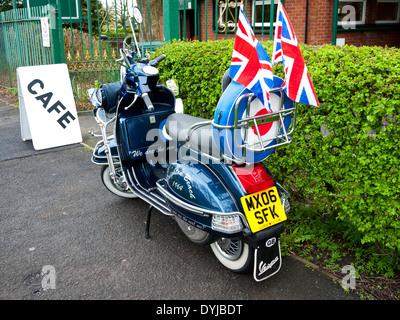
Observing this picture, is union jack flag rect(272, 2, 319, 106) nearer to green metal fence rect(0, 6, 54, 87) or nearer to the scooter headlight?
the scooter headlight

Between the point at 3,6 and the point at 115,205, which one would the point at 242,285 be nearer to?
the point at 115,205

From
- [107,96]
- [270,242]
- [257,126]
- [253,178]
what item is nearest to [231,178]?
[253,178]

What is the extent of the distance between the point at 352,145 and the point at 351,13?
11.4 metres

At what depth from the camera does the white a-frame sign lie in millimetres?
6020

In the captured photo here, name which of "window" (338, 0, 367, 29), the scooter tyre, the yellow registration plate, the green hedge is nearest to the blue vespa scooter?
the yellow registration plate

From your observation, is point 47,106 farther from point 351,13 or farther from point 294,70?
point 351,13

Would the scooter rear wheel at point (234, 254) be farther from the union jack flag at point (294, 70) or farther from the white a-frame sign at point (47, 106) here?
the white a-frame sign at point (47, 106)

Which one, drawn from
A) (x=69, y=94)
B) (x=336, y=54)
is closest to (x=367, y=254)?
(x=336, y=54)

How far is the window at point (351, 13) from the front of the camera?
40.5 ft

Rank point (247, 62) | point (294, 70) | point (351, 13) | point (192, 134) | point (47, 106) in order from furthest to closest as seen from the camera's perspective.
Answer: point (351, 13), point (47, 106), point (192, 134), point (294, 70), point (247, 62)

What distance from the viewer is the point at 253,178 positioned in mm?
2727

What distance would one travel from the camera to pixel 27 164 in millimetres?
5602
